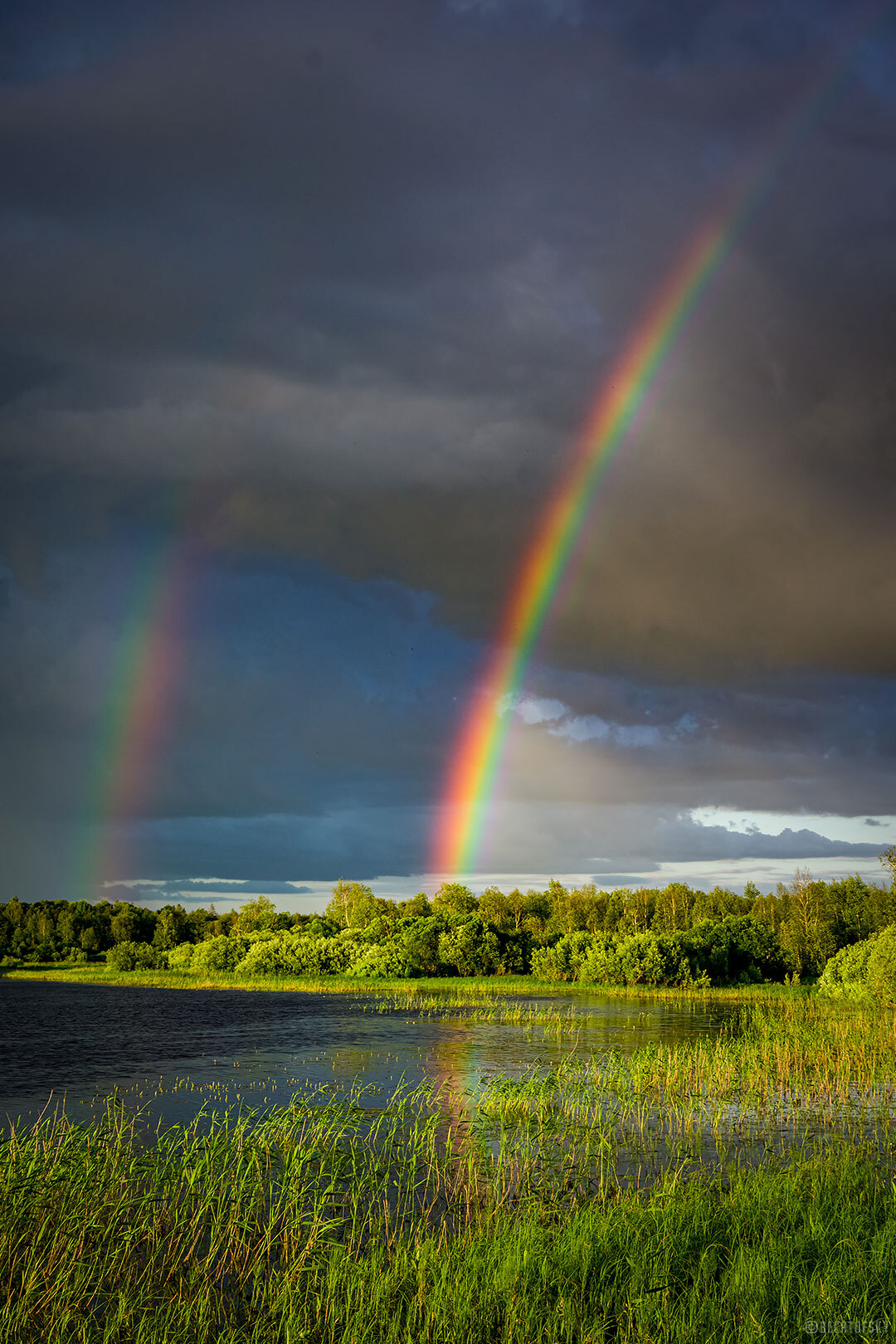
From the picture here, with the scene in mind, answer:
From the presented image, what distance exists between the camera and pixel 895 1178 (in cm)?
1698

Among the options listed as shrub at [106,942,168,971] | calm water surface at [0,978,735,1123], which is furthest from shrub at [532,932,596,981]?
shrub at [106,942,168,971]

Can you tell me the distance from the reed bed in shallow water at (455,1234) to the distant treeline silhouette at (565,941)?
50.1 metres

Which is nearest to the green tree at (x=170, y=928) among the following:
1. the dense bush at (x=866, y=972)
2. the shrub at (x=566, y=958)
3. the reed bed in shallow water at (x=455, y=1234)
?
the shrub at (x=566, y=958)

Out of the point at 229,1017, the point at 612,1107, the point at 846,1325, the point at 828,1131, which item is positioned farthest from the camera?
the point at 229,1017

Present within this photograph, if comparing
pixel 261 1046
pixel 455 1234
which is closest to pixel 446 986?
pixel 261 1046

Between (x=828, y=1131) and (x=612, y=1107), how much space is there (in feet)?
18.1

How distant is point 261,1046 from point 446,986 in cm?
4587

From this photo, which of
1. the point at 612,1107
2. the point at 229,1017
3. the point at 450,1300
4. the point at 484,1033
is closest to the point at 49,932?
the point at 229,1017

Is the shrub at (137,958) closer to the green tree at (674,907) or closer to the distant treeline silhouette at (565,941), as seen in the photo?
the distant treeline silhouette at (565,941)

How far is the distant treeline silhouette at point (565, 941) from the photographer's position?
93875mm

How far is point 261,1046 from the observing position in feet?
156

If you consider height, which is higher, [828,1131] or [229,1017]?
[828,1131]

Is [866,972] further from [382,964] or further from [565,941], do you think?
[382,964]

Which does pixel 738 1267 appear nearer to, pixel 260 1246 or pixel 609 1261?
pixel 609 1261
